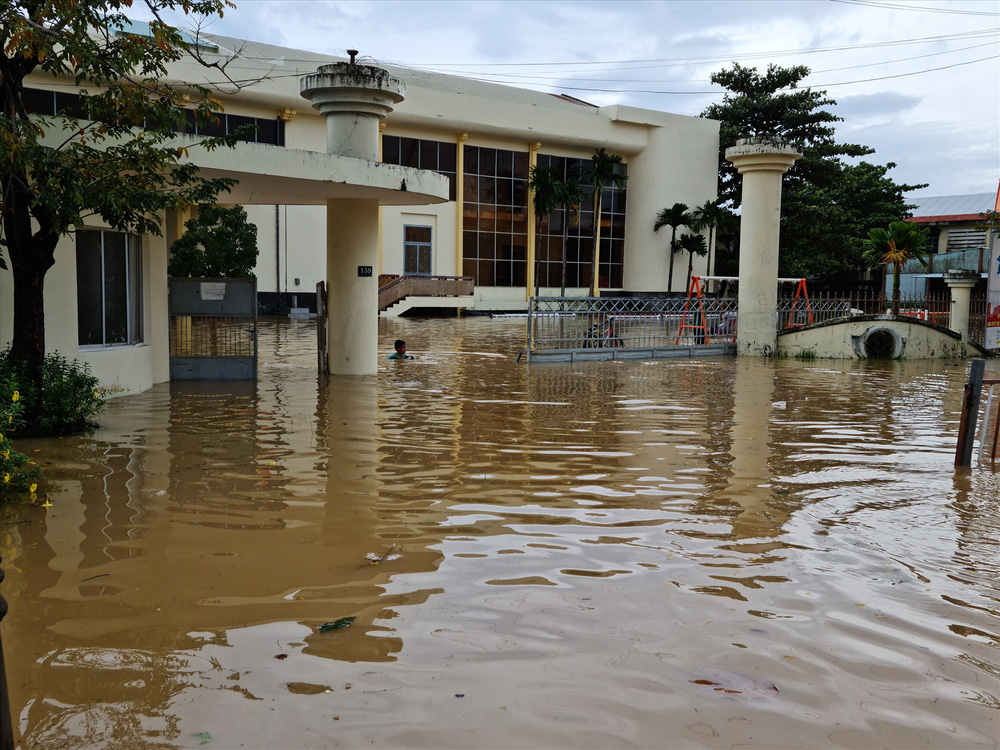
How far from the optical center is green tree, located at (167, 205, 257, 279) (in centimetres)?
2730

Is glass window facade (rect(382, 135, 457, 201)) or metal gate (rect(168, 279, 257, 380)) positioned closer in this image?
metal gate (rect(168, 279, 257, 380))

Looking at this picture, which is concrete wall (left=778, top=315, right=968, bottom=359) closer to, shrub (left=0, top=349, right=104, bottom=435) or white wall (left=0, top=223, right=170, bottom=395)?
white wall (left=0, top=223, right=170, bottom=395)

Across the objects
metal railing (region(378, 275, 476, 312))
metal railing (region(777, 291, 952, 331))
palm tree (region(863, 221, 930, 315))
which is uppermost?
palm tree (region(863, 221, 930, 315))

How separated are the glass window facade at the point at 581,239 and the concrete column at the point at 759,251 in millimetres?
22485

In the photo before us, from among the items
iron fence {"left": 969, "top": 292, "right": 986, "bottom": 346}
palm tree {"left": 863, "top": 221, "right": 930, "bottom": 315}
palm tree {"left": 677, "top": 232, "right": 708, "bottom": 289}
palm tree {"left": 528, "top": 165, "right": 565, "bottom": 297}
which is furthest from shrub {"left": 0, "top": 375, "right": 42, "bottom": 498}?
palm tree {"left": 677, "top": 232, "right": 708, "bottom": 289}

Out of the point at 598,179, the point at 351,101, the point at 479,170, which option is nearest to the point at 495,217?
the point at 479,170

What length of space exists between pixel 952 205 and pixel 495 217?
92.6 feet

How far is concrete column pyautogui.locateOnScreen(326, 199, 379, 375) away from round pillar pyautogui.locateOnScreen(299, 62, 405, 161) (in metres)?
1.01

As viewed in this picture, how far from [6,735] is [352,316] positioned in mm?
13440

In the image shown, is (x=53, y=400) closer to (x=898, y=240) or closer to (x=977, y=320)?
(x=977, y=320)

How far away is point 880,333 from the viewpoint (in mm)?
22125

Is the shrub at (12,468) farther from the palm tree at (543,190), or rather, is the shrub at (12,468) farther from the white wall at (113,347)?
the palm tree at (543,190)

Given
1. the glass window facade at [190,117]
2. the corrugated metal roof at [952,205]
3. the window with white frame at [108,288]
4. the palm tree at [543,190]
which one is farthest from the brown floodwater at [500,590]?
the corrugated metal roof at [952,205]

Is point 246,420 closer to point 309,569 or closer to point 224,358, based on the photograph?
point 224,358
